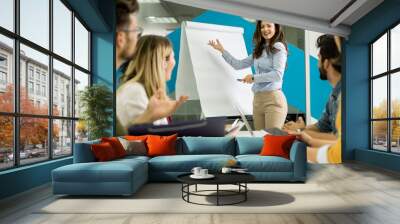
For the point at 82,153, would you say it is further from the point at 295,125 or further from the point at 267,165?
the point at 295,125

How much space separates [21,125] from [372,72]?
25.3ft

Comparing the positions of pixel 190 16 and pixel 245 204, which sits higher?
pixel 190 16

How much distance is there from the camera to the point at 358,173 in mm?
7234

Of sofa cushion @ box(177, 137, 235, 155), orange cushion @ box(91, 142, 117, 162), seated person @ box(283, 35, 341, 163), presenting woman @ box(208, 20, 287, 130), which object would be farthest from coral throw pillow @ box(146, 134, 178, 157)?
seated person @ box(283, 35, 341, 163)

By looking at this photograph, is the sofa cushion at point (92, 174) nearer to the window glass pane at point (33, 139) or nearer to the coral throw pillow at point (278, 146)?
the window glass pane at point (33, 139)

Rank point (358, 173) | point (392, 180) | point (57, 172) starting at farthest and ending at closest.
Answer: point (358, 173), point (392, 180), point (57, 172)

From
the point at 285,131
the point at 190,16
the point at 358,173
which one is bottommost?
the point at 358,173

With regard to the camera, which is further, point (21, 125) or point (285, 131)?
point (285, 131)

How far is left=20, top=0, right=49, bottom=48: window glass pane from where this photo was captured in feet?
18.0

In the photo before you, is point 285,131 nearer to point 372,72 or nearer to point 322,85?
point 322,85

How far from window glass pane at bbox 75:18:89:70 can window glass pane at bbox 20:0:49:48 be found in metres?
1.44

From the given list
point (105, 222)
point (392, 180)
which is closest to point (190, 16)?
point (392, 180)

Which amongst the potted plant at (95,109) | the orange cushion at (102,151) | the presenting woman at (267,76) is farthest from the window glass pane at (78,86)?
the presenting woman at (267,76)

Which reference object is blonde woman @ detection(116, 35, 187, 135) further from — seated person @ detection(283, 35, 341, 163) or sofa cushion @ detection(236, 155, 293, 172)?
seated person @ detection(283, 35, 341, 163)
